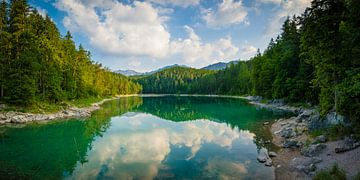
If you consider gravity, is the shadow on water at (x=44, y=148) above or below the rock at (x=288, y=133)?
below

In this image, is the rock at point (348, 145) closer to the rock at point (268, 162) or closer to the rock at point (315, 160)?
the rock at point (315, 160)

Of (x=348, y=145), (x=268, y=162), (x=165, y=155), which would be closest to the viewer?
(x=348, y=145)

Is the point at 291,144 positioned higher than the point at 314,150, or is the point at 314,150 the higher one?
the point at 314,150

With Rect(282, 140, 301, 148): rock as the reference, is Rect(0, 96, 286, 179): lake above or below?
below

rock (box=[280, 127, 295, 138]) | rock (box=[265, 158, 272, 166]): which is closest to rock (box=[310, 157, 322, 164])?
rock (box=[265, 158, 272, 166])

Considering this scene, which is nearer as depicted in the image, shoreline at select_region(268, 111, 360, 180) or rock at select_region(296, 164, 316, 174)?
shoreline at select_region(268, 111, 360, 180)

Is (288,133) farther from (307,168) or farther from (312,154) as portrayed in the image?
(307,168)

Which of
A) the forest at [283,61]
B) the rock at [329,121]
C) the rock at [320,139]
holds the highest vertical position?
the forest at [283,61]

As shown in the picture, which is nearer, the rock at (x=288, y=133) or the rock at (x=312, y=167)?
the rock at (x=312, y=167)

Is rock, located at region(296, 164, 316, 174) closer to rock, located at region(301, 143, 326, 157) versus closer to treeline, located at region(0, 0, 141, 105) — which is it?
rock, located at region(301, 143, 326, 157)

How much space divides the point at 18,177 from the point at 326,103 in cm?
2056

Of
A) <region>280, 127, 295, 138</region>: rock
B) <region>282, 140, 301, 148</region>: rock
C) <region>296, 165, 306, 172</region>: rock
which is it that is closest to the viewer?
<region>296, 165, 306, 172</region>: rock

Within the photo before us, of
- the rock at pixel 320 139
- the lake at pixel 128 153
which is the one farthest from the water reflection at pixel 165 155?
the rock at pixel 320 139

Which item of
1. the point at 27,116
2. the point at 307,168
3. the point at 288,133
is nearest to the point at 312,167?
the point at 307,168
